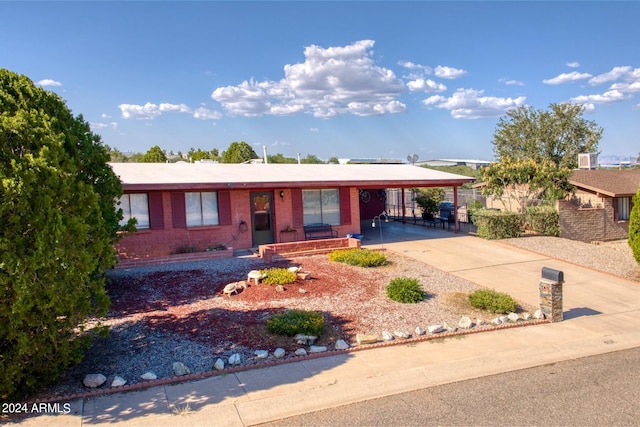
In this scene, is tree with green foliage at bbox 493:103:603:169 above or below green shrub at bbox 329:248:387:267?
above

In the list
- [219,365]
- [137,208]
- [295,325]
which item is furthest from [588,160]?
[219,365]

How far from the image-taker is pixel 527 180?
2083 centimetres

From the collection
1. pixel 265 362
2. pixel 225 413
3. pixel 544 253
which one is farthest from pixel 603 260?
pixel 225 413

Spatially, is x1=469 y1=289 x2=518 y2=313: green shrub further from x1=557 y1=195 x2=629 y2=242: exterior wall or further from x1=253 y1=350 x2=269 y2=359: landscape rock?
x1=557 y1=195 x2=629 y2=242: exterior wall

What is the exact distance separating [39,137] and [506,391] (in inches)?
258

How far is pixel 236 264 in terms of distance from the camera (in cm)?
1324

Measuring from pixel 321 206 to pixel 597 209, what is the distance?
13.4m

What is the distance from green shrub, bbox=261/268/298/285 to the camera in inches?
420

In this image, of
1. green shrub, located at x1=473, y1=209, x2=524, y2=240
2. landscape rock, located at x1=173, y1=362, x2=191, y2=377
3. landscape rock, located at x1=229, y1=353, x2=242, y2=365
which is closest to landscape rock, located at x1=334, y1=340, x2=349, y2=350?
landscape rock, located at x1=229, y1=353, x2=242, y2=365

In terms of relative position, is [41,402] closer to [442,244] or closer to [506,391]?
[506,391]

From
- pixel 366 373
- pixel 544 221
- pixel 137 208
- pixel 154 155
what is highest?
pixel 154 155

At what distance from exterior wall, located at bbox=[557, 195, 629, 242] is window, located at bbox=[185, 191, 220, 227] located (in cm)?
1462

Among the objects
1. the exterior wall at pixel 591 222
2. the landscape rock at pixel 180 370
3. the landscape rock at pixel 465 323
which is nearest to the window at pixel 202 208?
the landscape rock at pixel 180 370

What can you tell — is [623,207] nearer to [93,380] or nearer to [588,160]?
[588,160]
